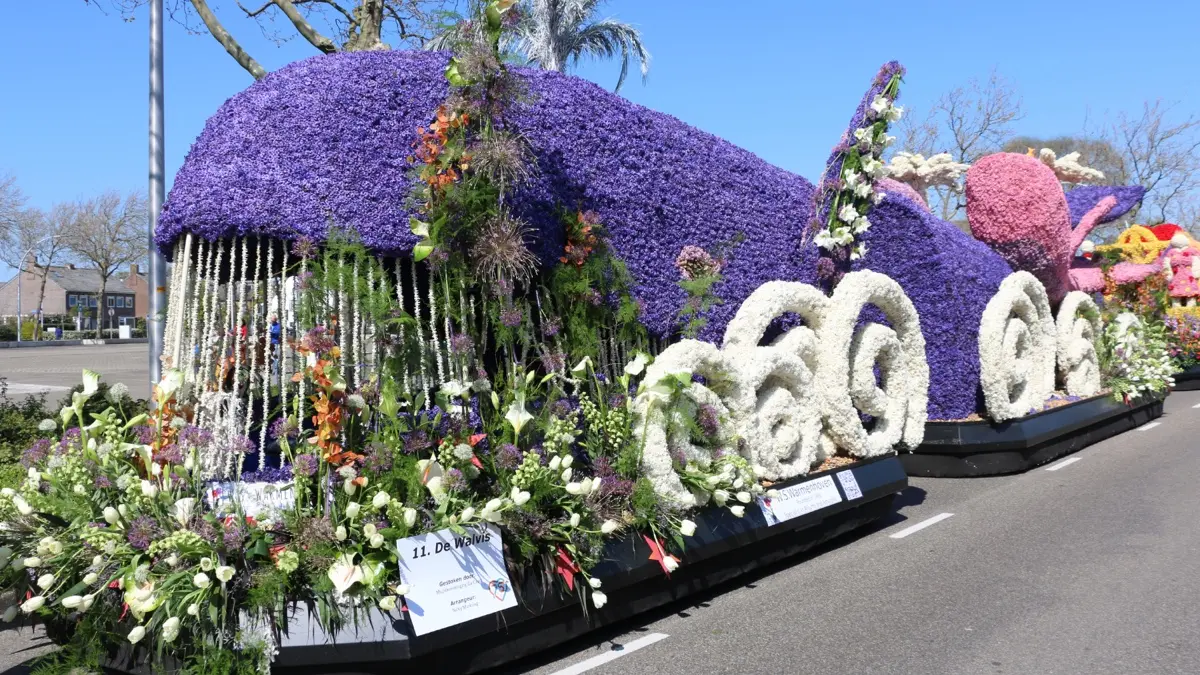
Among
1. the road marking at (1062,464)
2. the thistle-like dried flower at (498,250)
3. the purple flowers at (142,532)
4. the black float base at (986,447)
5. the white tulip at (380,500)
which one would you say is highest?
the thistle-like dried flower at (498,250)

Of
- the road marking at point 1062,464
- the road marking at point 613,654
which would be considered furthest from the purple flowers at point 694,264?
the road marking at point 1062,464

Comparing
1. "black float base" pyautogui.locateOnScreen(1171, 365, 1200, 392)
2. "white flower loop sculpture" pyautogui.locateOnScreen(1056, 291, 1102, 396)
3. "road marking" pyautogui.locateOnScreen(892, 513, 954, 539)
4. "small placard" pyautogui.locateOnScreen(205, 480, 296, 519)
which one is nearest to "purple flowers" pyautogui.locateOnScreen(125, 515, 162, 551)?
"small placard" pyautogui.locateOnScreen(205, 480, 296, 519)

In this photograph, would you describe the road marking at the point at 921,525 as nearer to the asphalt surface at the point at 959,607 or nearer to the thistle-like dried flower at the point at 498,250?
the asphalt surface at the point at 959,607

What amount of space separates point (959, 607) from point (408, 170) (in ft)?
12.0

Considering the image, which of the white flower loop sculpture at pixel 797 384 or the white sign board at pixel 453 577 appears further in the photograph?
the white flower loop sculpture at pixel 797 384

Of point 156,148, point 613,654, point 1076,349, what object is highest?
point 156,148

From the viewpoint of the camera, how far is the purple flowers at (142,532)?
3555 millimetres

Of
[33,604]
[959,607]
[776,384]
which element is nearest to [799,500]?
[776,384]

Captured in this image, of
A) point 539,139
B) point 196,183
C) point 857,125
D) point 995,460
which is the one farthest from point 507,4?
point 995,460

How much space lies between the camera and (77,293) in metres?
69.2

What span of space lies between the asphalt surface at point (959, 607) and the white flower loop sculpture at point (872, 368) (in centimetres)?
69

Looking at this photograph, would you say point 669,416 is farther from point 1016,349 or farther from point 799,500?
point 1016,349

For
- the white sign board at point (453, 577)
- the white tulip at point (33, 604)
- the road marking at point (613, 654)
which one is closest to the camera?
the white tulip at point (33, 604)

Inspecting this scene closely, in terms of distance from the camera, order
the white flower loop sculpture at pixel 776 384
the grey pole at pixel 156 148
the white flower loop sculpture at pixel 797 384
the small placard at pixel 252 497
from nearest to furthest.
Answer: the small placard at pixel 252 497
the white flower loop sculpture at pixel 797 384
the white flower loop sculpture at pixel 776 384
the grey pole at pixel 156 148
